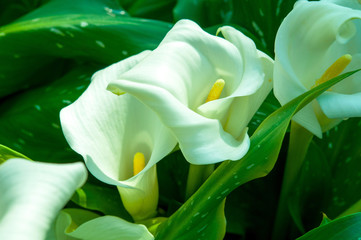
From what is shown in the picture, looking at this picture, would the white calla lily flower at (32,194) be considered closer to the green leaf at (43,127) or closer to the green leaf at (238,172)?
the green leaf at (238,172)

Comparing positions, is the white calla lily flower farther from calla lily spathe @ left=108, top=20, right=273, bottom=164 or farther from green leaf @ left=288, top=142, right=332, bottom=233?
green leaf @ left=288, top=142, right=332, bottom=233

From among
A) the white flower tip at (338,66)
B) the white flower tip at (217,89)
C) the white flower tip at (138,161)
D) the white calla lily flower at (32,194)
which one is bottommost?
the white flower tip at (138,161)

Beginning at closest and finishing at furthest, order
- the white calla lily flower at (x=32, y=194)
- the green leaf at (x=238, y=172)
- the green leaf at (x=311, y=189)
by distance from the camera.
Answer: the white calla lily flower at (x=32, y=194) < the green leaf at (x=238, y=172) < the green leaf at (x=311, y=189)

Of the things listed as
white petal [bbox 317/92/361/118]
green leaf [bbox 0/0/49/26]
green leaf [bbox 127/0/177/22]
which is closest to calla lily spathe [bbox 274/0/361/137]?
white petal [bbox 317/92/361/118]

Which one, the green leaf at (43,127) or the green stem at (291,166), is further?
the green leaf at (43,127)

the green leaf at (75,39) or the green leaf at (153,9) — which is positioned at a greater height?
the green leaf at (75,39)

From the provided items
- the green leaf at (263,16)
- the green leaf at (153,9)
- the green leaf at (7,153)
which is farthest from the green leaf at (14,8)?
the green leaf at (7,153)

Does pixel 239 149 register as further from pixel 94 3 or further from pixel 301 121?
pixel 94 3
